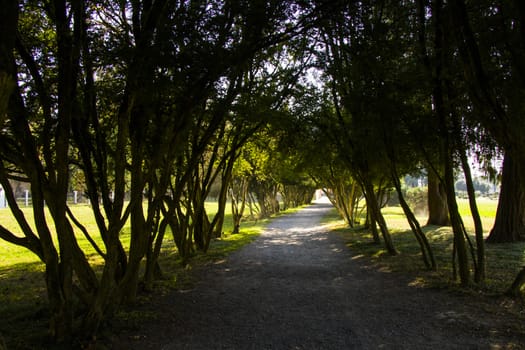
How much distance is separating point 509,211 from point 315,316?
30.7ft

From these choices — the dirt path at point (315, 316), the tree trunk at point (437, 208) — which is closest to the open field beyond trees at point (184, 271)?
the dirt path at point (315, 316)

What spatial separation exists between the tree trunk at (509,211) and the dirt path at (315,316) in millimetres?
5627

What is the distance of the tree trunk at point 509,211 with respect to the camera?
39.4 feet

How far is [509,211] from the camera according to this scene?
12.2m

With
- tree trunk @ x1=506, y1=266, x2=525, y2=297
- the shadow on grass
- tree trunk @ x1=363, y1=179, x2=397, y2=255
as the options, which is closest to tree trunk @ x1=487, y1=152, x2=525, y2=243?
the shadow on grass

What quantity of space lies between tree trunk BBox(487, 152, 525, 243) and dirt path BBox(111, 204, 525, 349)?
5.63 meters

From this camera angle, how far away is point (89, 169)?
18.0ft

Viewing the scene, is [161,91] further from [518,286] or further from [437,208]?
[437,208]

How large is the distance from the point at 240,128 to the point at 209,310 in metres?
5.81

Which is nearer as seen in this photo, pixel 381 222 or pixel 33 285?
pixel 33 285

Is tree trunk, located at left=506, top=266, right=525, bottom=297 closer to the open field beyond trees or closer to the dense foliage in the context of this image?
the open field beyond trees

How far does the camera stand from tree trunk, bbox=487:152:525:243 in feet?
39.4

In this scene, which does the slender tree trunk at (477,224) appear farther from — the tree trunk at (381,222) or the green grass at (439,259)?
the tree trunk at (381,222)

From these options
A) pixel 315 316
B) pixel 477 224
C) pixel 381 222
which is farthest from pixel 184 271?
pixel 477 224
